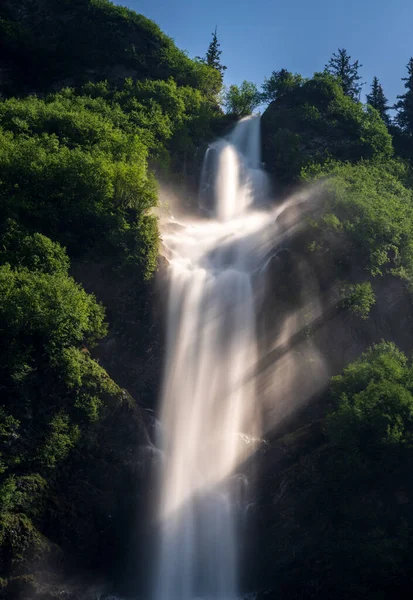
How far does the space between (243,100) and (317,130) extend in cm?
1276

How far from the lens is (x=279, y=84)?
5534cm

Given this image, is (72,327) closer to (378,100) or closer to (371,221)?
(371,221)

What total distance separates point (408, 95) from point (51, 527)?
50.7 metres

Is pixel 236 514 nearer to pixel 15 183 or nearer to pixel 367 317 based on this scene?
pixel 367 317

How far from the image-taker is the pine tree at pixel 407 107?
179 ft

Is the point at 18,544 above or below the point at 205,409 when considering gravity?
below

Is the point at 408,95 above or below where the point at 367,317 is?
above

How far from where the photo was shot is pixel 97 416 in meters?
23.2

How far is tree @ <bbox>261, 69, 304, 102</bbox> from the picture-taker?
54.7 meters

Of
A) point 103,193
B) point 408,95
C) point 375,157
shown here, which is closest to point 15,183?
point 103,193

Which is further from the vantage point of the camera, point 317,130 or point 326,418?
point 317,130

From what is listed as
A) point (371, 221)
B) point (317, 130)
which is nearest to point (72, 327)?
point (371, 221)

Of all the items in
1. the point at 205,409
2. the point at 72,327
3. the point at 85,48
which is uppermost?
the point at 85,48

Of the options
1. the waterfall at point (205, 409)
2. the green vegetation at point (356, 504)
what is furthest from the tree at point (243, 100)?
the green vegetation at point (356, 504)
